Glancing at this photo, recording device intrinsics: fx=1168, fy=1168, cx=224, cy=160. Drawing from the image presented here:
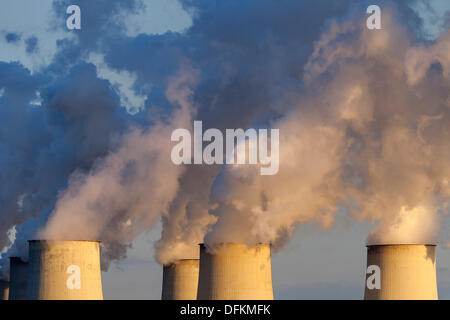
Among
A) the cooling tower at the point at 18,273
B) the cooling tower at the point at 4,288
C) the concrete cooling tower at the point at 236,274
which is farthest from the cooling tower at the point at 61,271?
the cooling tower at the point at 4,288

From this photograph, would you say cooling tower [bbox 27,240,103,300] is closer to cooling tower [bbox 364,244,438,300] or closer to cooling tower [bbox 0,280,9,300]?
cooling tower [bbox 364,244,438,300]

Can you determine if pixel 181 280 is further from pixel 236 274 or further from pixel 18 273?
pixel 236 274

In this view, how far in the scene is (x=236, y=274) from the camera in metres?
34.0

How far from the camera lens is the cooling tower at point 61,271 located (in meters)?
33.6

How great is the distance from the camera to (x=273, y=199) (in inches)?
1414

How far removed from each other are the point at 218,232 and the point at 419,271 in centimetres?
620

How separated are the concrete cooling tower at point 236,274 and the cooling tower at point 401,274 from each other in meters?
3.12

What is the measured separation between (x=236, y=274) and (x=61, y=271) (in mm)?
5056

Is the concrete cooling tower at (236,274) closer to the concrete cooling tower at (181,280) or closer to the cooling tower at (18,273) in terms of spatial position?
the concrete cooling tower at (181,280)

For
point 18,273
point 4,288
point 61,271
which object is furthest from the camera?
point 4,288

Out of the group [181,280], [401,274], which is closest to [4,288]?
[181,280]

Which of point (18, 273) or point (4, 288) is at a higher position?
point (4, 288)
